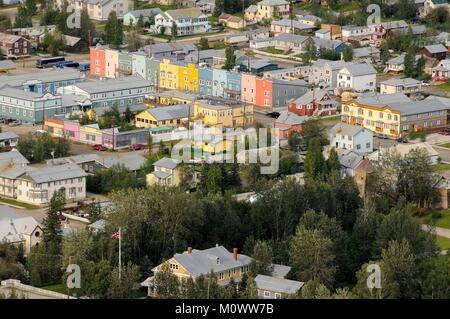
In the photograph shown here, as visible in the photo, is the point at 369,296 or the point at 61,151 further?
the point at 61,151

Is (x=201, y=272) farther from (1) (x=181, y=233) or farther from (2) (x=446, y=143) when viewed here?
(2) (x=446, y=143)

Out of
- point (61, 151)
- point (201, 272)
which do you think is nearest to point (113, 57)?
point (61, 151)

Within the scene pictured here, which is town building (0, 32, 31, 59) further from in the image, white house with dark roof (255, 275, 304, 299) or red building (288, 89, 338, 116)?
white house with dark roof (255, 275, 304, 299)

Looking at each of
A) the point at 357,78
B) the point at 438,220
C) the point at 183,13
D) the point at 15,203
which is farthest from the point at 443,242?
the point at 183,13

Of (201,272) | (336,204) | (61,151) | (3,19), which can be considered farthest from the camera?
(3,19)

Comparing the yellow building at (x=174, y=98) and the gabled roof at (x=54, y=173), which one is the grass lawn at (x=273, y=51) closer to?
the yellow building at (x=174, y=98)

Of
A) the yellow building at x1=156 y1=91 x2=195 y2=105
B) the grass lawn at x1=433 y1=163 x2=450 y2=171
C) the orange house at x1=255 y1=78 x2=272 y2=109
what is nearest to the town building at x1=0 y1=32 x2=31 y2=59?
the yellow building at x1=156 y1=91 x2=195 y2=105

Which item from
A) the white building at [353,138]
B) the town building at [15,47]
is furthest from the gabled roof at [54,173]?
the town building at [15,47]

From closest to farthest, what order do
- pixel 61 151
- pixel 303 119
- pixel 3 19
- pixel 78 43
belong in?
pixel 61 151
pixel 303 119
pixel 78 43
pixel 3 19
